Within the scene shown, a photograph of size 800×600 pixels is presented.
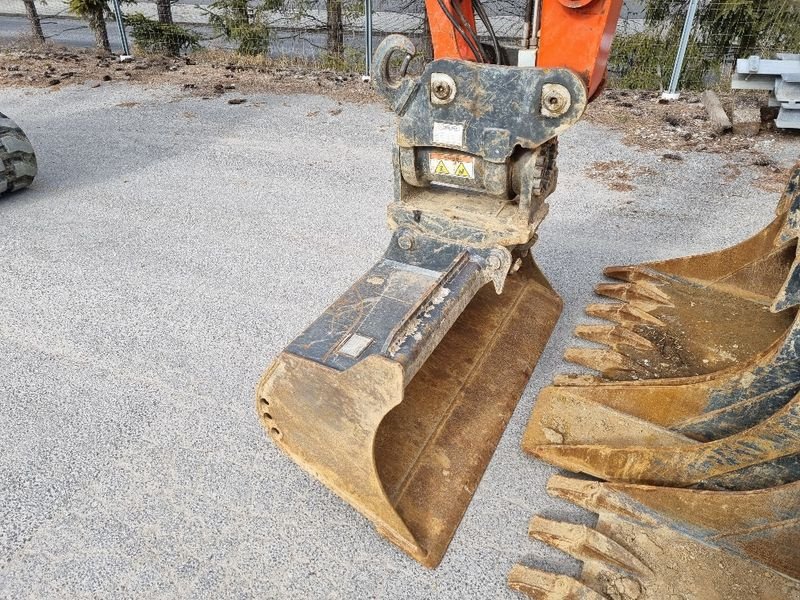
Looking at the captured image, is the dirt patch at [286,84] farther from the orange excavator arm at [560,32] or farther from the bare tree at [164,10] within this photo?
the orange excavator arm at [560,32]

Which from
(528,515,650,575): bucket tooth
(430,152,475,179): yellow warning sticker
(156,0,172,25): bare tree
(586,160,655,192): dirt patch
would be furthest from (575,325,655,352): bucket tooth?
(156,0,172,25): bare tree

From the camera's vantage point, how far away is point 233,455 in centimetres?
268

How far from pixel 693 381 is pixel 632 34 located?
29.4 feet

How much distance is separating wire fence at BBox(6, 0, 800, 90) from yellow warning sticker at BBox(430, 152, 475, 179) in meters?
4.82

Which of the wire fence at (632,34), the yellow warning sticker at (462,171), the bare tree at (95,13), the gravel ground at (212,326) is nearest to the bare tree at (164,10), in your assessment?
the wire fence at (632,34)

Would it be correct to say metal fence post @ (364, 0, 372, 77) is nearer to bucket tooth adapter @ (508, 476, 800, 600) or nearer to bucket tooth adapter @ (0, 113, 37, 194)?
bucket tooth adapter @ (0, 113, 37, 194)

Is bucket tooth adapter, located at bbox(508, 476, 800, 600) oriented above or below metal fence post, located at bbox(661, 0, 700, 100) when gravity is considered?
below

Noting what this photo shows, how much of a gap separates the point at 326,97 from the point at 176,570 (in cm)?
692

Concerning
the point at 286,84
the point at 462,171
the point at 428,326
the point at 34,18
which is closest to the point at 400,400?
the point at 428,326

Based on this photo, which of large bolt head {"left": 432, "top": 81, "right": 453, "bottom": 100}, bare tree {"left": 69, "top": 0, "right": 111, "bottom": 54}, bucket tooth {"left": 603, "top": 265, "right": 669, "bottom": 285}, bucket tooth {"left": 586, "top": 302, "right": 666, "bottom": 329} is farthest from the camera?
bare tree {"left": 69, "top": 0, "right": 111, "bottom": 54}

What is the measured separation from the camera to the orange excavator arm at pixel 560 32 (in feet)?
7.19

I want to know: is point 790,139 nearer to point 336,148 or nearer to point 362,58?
point 336,148

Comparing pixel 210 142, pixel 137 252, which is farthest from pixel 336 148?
pixel 137 252

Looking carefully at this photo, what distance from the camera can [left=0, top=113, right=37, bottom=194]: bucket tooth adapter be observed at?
4.85 metres
